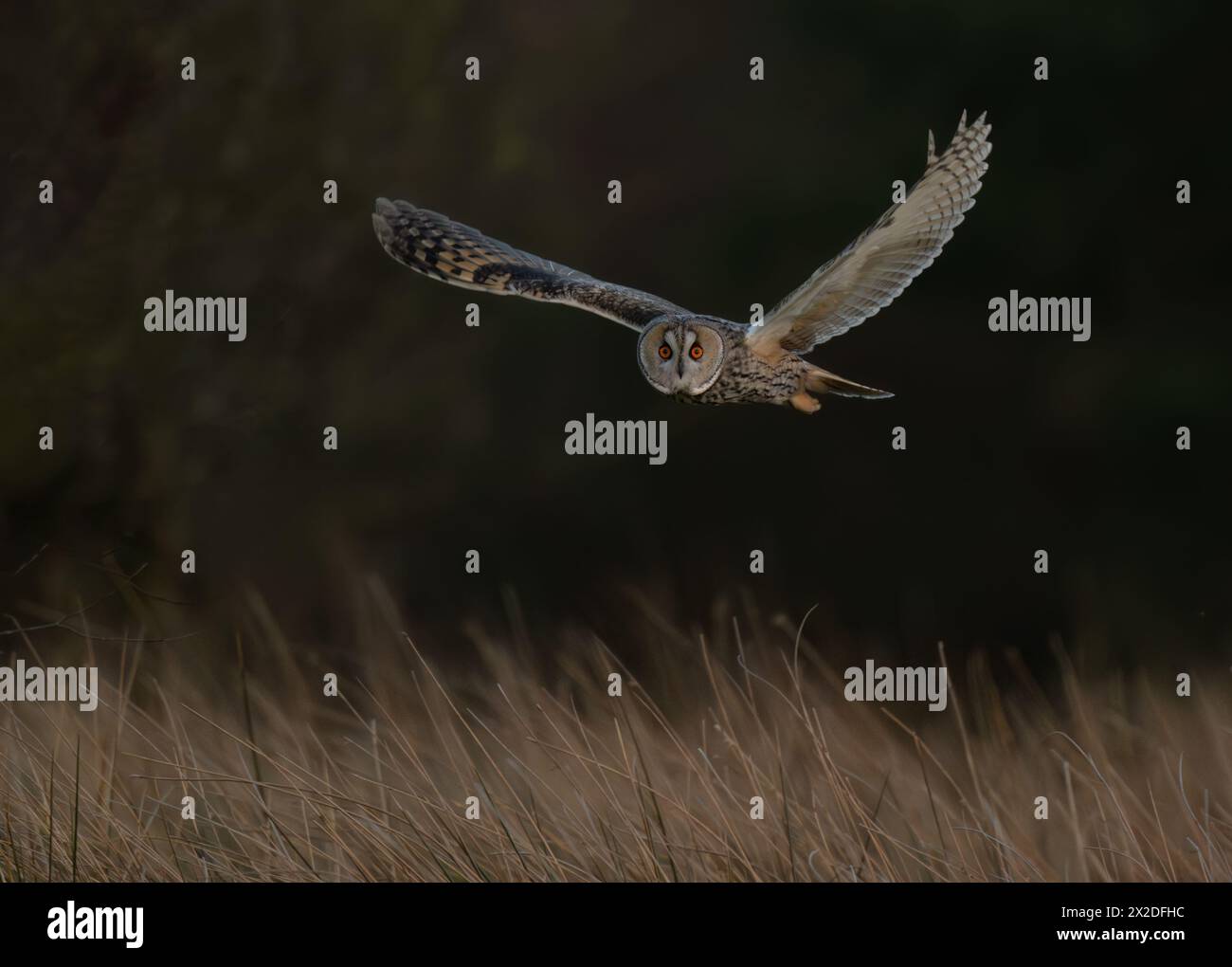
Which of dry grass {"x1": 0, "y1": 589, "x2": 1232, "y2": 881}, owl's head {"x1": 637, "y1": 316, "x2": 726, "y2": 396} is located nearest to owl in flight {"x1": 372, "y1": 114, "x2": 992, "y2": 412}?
owl's head {"x1": 637, "y1": 316, "x2": 726, "y2": 396}

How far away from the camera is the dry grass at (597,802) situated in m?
4.08

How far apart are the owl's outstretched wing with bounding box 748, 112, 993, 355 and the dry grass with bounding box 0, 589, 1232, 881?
898mm

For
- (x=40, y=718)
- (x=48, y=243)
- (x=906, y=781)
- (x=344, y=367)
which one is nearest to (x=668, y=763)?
(x=906, y=781)

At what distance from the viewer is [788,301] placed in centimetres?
443

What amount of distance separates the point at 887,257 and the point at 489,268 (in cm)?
132

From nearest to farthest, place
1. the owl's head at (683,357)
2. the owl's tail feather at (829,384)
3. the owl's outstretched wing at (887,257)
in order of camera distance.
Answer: the owl's outstretched wing at (887,257) → the owl's head at (683,357) → the owl's tail feather at (829,384)

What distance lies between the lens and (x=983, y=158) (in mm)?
4391

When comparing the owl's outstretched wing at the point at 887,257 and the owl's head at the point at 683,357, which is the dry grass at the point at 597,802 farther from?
the owl's outstretched wing at the point at 887,257

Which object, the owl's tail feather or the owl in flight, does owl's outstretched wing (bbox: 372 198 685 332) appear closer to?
the owl in flight

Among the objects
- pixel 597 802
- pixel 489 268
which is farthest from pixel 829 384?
pixel 597 802

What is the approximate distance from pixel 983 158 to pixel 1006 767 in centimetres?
160

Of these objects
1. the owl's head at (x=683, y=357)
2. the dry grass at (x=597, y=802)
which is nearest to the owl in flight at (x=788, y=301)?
the owl's head at (x=683, y=357)

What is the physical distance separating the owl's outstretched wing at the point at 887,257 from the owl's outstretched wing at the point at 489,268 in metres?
0.38

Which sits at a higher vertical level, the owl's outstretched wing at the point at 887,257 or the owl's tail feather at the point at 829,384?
the owl's outstretched wing at the point at 887,257
